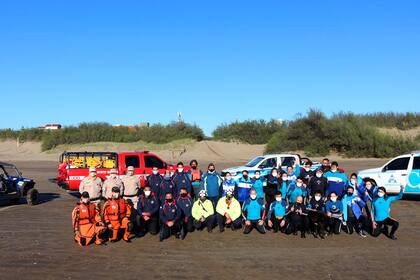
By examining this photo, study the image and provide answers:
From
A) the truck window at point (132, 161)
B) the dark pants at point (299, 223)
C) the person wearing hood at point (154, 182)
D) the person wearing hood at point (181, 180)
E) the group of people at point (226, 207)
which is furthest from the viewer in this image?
the truck window at point (132, 161)

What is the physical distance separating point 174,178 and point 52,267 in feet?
18.4

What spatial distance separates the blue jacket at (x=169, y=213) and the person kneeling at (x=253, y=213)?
1814 mm

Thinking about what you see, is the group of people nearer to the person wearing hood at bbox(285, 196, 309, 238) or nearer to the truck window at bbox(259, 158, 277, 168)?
the person wearing hood at bbox(285, 196, 309, 238)

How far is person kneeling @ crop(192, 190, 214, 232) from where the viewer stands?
13.1 m

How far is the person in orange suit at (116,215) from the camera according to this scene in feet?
38.0

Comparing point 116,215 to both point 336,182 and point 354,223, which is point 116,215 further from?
point 336,182

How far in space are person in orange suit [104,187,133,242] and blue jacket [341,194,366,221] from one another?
5.35 metres

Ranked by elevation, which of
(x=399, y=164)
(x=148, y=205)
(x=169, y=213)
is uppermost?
(x=399, y=164)

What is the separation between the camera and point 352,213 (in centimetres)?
1286

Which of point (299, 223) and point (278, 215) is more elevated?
point (278, 215)

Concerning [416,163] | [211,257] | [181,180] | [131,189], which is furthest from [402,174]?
[211,257]

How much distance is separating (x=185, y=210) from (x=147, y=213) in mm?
1017

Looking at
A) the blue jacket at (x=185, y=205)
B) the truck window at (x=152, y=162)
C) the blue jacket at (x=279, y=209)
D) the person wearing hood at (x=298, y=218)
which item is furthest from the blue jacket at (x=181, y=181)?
the truck window at (x=152, y=162)

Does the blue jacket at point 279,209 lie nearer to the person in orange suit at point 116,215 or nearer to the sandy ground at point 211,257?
the sandy ground at point 211,257
